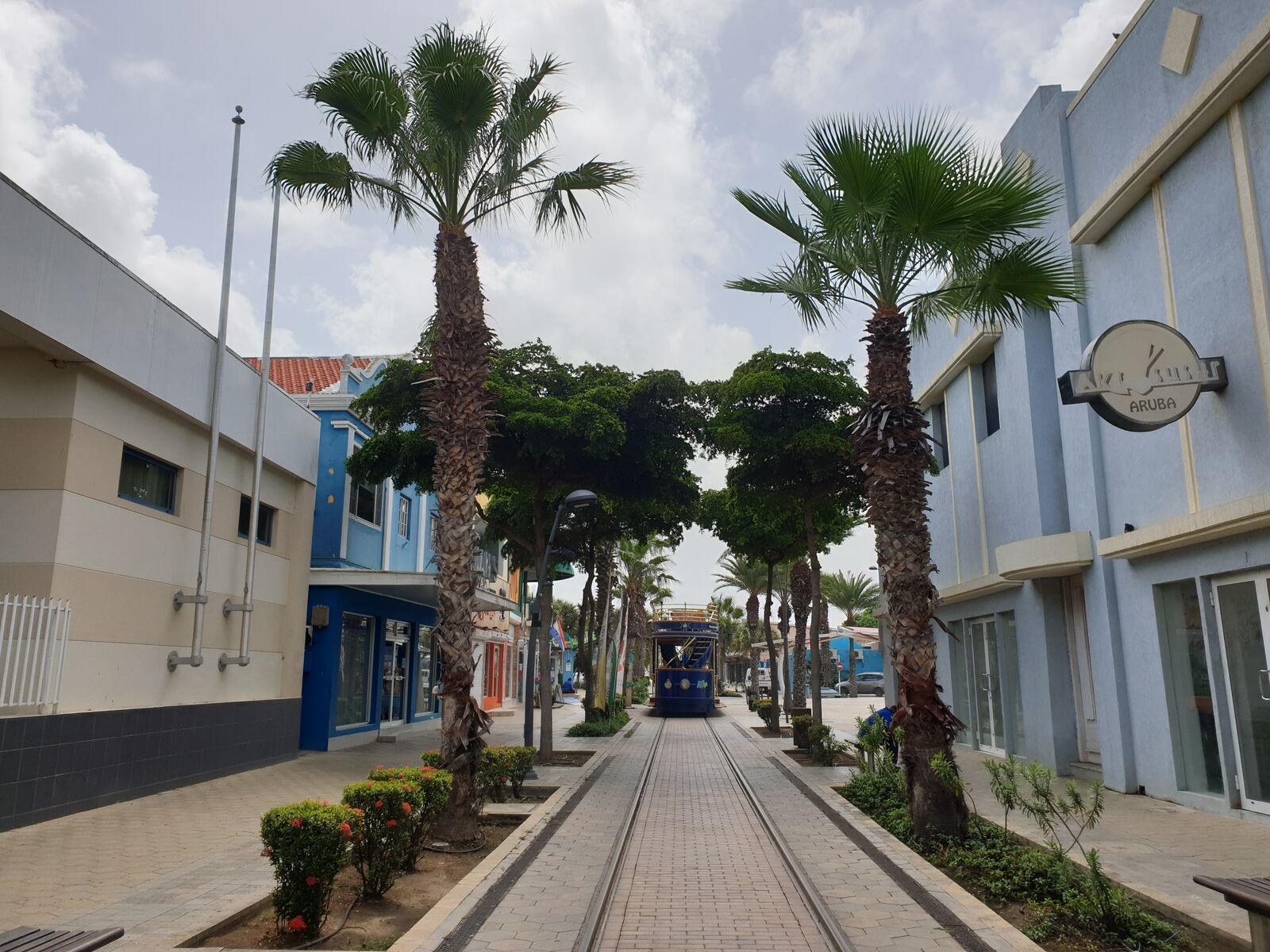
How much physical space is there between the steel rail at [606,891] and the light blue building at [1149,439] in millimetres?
6416

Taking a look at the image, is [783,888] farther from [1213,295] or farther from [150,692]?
[150,692]

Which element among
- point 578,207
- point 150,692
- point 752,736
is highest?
point 578,207

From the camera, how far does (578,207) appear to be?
12.1 meters

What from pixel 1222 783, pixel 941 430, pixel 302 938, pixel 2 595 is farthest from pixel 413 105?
pixel 941 430

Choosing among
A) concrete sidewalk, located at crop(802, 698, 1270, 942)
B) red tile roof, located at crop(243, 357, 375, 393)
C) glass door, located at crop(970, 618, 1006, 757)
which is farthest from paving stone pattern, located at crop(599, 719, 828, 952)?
red tile roof, located at crop(243, 357, 375, 393)

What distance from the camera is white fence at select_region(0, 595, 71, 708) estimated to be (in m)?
9.56

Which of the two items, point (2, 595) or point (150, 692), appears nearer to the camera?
point (2, 595)

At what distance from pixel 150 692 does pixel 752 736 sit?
50.7 ft

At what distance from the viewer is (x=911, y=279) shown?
9.91m

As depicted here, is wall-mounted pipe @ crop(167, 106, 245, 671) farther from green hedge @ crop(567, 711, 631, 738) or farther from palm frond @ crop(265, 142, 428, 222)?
green hedge @ crop(567, 711, 631, 738)

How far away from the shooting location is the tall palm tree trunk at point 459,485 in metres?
9.32

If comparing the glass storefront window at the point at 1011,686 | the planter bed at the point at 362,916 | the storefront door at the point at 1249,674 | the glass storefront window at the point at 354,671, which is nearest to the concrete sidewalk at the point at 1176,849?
the storefront door at the point at 1249,674

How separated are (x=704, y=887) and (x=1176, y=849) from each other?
175 inches

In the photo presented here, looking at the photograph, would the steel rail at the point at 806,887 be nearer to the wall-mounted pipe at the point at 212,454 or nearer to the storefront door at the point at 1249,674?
the storefront door at the point at 1249,674
